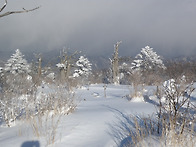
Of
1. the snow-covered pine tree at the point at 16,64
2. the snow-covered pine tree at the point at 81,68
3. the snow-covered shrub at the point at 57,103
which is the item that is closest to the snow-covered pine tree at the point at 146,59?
the snow-covered pine tree at the point at 81,68

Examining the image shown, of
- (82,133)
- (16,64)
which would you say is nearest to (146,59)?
(16,64)

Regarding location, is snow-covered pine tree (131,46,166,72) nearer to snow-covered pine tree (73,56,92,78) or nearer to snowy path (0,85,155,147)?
snow-covered pine tree (73,56,92,78)

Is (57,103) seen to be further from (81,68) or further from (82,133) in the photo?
(81,68)

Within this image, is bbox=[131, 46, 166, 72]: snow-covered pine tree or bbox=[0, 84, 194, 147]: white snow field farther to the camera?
bbox=[131, 46, 166, 72]: snow-covered pine tree

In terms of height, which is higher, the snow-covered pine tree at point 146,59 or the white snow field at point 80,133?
the snow-covered pine tree at point 146,59

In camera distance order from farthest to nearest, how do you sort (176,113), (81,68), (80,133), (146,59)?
(81,68) → (146,59) → (80,133) → (176,113)

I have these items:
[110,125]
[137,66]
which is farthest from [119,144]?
[137,66]

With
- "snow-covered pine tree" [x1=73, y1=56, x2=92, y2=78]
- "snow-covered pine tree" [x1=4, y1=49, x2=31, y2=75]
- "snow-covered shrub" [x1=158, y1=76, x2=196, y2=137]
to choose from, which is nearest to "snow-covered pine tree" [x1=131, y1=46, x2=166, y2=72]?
"snow-covered pine tree" [x1=73, y1=56, x2=92, y2=78]

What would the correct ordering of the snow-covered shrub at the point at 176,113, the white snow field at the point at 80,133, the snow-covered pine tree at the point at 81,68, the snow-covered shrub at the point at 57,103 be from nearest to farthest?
1. the snow-covered shrub at the point at 176,113
2. the white snow field at the point at 80,133
3. the snow-covered shrub at the point at 57,103
4. the snow-covered pine tree at the point at 81,68

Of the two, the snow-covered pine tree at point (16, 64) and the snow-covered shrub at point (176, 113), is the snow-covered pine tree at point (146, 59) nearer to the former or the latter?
the snow-covered pine tree at point (16, 64)

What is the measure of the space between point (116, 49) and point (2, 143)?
77.5 feet

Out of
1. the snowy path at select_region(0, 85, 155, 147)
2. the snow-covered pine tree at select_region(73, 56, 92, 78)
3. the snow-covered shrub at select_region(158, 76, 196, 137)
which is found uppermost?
the snow-covered pine tree at select_region(73, 56, 92, 78)

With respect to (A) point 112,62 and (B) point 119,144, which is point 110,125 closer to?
(B) point 119,144

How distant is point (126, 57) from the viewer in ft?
89.1
